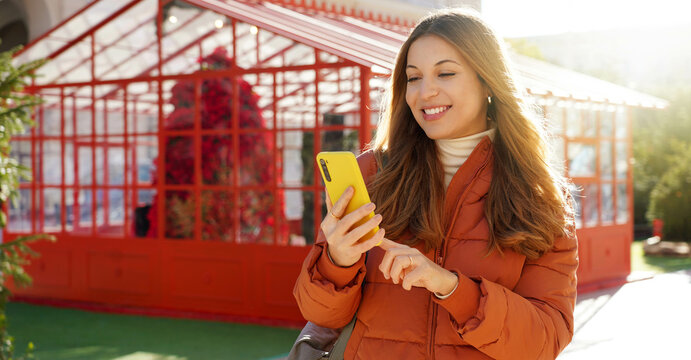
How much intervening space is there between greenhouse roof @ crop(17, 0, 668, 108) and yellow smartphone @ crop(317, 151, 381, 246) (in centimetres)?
545

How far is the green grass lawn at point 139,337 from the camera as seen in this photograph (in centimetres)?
663

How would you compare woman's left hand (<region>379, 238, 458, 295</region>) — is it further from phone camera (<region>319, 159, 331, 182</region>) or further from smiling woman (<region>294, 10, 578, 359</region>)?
phone camera (<region>319, 159, 331, 182</region>)

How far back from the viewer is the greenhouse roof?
763 centimetres

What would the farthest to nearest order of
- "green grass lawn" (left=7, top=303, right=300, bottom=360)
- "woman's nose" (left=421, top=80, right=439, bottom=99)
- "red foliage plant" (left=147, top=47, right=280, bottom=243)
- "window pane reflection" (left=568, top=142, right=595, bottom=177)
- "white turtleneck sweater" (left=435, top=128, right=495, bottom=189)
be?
1. "window pane reflection" (left=568, top=142, right=595, bottom=177)
2. "red foliage plant" (left=147, top=47, right=280, bottom=243)
3. "green grass lawn" (left=7, top=303, right=300, bottom=360)
4. "white turtleneck sweater" (left=435, top=128, right=495, bottom=189)
5. "woman's nose" (left=421, top=80, right=439, bottom=99)

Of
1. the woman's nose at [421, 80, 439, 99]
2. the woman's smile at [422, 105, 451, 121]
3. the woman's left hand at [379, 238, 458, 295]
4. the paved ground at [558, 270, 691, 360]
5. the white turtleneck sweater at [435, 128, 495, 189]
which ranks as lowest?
the paved ground at [558, 270, 691, 360]

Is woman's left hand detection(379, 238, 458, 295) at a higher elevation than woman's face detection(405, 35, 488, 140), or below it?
below

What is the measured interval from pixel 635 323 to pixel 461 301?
276 inches

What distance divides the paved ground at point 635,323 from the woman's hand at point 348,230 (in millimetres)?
5353

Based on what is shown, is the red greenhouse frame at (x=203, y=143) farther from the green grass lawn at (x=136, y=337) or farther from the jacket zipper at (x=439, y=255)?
the jacket zipper at (x=439, y=255)

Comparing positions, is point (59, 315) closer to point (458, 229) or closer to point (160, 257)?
point (160, 257)

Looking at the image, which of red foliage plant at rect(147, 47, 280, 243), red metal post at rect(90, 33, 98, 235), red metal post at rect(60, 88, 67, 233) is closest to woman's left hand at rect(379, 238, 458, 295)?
red foliage plant at rect(147, 47, 280, 243)

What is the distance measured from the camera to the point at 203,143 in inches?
318

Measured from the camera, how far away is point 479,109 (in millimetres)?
2088

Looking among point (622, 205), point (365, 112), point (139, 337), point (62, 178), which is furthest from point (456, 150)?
point (622, 205)
